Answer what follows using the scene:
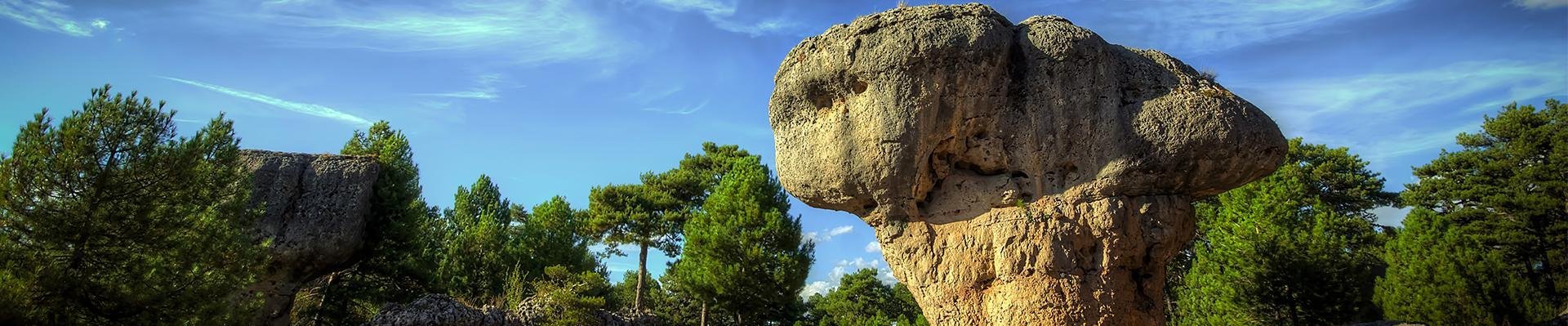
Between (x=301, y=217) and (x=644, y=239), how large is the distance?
1228 centimetres

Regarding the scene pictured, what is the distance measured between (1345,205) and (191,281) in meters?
34.9

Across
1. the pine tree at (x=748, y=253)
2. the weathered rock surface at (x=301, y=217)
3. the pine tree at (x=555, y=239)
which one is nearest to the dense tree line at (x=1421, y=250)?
the pine tree at (x=748, y=253)

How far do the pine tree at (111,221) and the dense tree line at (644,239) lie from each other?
0.08ft

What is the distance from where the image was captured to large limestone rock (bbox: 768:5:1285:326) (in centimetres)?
1083

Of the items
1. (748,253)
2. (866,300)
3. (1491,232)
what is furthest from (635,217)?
(1491,232)

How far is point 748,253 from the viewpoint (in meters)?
24.7

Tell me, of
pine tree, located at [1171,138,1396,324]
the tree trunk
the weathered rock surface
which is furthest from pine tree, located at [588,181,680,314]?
pine tree, located at [1171,138,1396,324]

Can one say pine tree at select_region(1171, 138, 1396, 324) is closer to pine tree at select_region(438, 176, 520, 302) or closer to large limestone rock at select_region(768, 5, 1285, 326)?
large limestone rock at select_region(768, 5, 1285, 326)

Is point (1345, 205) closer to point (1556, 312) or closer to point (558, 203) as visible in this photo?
point (1556, 312)

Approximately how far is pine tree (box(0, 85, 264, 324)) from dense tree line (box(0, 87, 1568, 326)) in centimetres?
2

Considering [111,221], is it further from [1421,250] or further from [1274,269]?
[1421,250]

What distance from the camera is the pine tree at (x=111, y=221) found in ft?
37.8

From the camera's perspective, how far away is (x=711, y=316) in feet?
104

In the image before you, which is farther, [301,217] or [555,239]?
[555,239]
